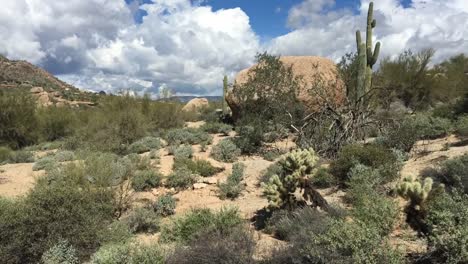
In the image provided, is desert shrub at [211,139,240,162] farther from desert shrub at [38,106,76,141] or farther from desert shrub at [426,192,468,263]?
desert shrub at [38,106,76,141]

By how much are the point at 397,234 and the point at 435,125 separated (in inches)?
366

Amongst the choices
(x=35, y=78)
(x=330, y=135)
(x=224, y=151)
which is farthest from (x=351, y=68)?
(x=35, y=78)

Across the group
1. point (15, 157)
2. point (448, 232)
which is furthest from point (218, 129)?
point (448, 232)

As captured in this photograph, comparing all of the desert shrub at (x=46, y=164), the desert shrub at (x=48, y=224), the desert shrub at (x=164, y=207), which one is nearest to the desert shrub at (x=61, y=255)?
the desert shrub at (x=48, y=224)

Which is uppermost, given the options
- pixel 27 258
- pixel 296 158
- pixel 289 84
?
pixel 289 84

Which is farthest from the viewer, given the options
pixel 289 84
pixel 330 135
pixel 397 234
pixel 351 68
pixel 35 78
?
pixel 35 78

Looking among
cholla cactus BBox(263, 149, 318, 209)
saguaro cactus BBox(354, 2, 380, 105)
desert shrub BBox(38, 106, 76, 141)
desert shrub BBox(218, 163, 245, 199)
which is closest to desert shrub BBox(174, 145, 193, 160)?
desert shrub BBox(218, 163, 245, 199)

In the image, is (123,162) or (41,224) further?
(123,162)

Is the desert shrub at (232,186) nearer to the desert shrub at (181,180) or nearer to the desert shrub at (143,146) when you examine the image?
the desert shrub at (181,180)

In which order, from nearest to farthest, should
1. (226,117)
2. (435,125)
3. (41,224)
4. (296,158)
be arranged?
(41,224) < (296,158) < (435,125) < (226,117)

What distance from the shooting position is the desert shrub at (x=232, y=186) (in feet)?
35.2

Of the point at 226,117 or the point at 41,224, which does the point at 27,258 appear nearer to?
the point at 41,224

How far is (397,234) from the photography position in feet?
20.4

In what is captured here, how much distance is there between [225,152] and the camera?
14648mm
